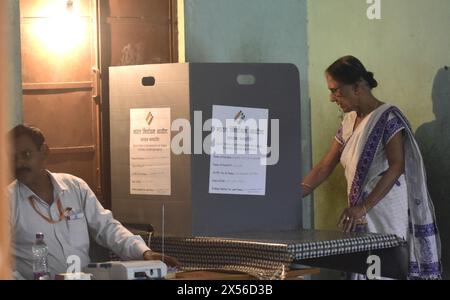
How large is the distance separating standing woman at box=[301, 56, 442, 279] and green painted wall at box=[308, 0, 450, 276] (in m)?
0.46

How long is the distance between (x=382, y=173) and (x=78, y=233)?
156 centimetres

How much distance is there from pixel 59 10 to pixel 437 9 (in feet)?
7.27

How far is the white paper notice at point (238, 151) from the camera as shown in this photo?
3.47 meters

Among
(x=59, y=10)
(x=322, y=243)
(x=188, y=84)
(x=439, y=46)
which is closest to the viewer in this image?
(x=322, y=243)

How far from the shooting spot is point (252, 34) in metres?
4.53

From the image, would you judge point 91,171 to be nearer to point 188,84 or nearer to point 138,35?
point 138,35

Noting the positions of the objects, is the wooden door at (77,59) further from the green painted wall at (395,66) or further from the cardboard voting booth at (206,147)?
the cardboard voting booth at (206,147)

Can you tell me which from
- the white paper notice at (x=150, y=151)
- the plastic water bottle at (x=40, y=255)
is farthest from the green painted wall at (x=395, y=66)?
the plastic water bottle at (x=40, y=255)

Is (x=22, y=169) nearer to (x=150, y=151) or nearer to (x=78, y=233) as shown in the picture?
(x=78, y=233)

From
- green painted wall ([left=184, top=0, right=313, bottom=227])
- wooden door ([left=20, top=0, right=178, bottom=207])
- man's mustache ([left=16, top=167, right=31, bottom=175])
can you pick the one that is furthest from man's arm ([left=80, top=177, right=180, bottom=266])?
wooden door ([left=20, top=0, right=178, bottom=207])

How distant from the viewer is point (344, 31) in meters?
4.96

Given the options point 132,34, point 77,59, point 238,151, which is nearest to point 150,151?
point 238,151
